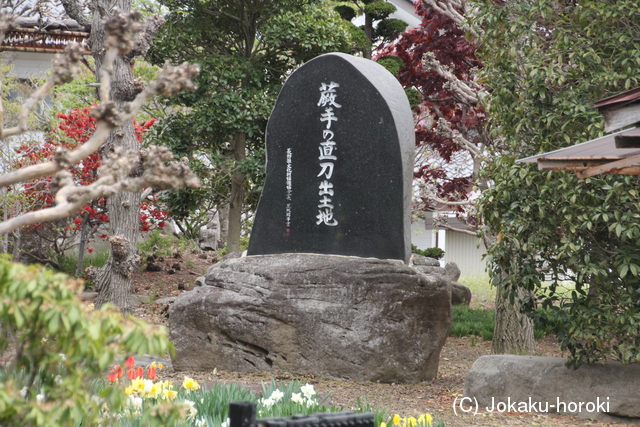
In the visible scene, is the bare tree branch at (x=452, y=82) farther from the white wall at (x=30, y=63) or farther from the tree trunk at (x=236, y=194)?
the white wall at (x=30, y=63)

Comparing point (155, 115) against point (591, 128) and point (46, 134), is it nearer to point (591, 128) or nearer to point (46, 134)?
point (46, 134)

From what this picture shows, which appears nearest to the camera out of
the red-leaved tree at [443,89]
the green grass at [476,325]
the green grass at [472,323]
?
the green grass at [476,325]

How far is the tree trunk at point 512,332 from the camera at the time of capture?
809 centimetres

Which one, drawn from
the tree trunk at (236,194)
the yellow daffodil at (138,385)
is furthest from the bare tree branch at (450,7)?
the yellow daffodil at (138,385)

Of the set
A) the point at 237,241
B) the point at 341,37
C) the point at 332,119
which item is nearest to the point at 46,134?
the point at 237,241

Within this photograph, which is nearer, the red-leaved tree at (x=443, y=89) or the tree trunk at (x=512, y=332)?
the tree trunk at (x=512, y=332)

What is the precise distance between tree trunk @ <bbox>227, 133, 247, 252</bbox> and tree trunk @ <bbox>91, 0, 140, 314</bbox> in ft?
6.37

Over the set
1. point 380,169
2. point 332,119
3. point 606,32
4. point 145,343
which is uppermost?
point 606,32

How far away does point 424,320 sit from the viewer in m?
6.33

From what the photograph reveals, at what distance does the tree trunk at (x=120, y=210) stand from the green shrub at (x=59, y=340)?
6497 millimetres

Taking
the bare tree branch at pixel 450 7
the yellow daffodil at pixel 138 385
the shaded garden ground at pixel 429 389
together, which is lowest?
the shaded garden ground at pixel 429 389

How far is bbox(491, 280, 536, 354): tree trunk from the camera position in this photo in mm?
8094

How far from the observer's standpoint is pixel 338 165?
679cm

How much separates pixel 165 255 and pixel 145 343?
12.3m
